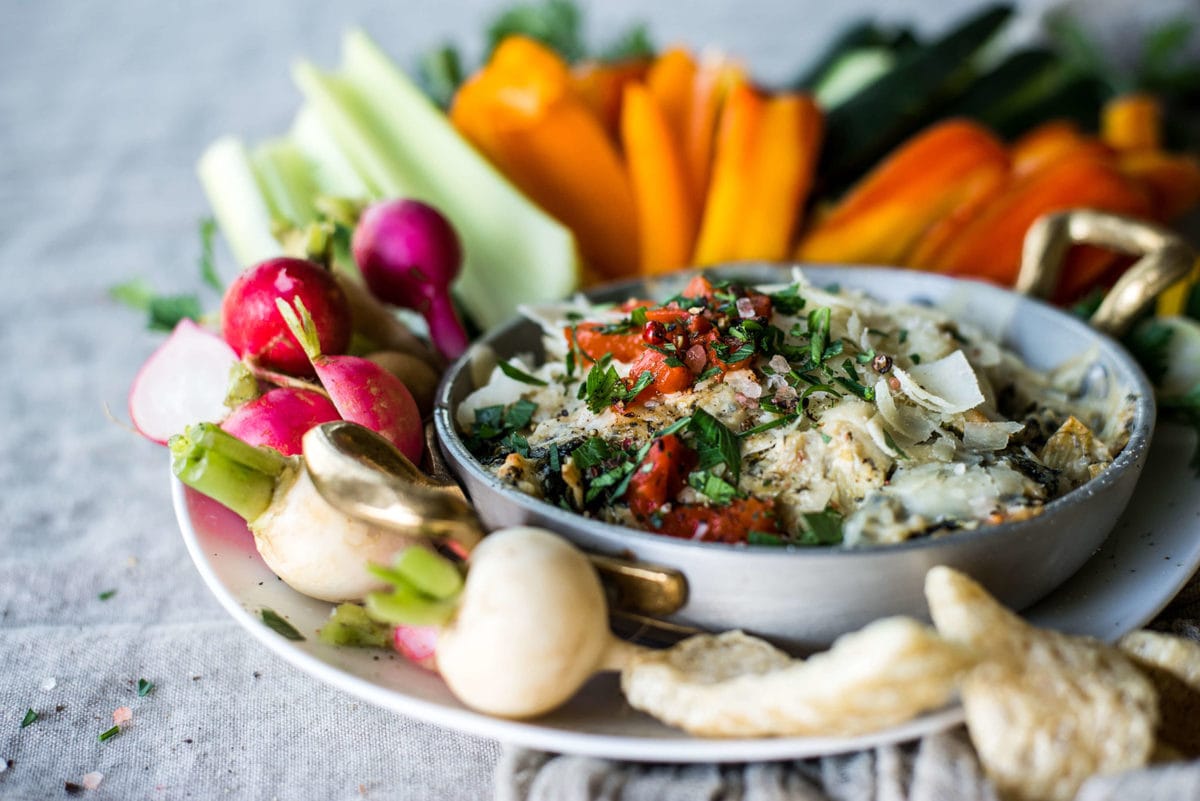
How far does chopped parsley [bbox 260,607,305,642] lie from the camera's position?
190 centimetres

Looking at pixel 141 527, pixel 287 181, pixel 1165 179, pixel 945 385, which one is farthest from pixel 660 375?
pixel 1165 179

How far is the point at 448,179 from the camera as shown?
3.54 m

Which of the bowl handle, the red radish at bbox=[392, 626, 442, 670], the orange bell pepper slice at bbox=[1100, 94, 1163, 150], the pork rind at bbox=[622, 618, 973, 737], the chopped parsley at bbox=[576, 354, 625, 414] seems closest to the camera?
the pork rind at bbox=[622, 618, 973, 737]

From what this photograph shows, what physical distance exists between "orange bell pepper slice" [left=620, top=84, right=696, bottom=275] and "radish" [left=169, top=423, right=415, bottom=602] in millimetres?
1882

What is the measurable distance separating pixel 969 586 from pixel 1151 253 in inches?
61.4

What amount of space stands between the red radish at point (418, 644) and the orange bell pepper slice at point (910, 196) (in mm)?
2242

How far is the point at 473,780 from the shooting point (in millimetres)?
1967

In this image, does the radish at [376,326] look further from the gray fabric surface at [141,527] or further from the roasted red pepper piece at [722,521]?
the roasted red pepper piece at [722,521]

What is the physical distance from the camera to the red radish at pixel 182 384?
242 centimetres

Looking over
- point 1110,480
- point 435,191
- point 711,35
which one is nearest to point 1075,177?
point 1110,480

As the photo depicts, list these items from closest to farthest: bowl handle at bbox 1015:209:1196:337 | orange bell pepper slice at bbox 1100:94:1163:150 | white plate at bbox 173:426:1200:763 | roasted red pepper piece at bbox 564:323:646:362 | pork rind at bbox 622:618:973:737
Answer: pork rind at bbox 622:618:973:737 < white plate at bbox 173:426:1200:763 < roasted red pepper piece at bbox 564:323:646:362 < bowl handle at bbox 1015:209:1196:337 < orange bell pepper slice at bbox 1100:94:1163:150

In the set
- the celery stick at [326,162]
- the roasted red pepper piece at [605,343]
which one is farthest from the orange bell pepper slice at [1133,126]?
the celery stick at [326,162]

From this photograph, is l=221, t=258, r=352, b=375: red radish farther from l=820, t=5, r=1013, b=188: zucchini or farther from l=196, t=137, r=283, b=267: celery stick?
l=820, t=5, r=1013, b=188: zucchini

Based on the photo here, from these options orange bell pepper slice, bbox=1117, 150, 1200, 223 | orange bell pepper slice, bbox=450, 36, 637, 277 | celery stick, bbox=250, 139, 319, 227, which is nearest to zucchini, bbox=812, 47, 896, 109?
orange bell pepper slice, bbox=1117, 150, 1200, 223
